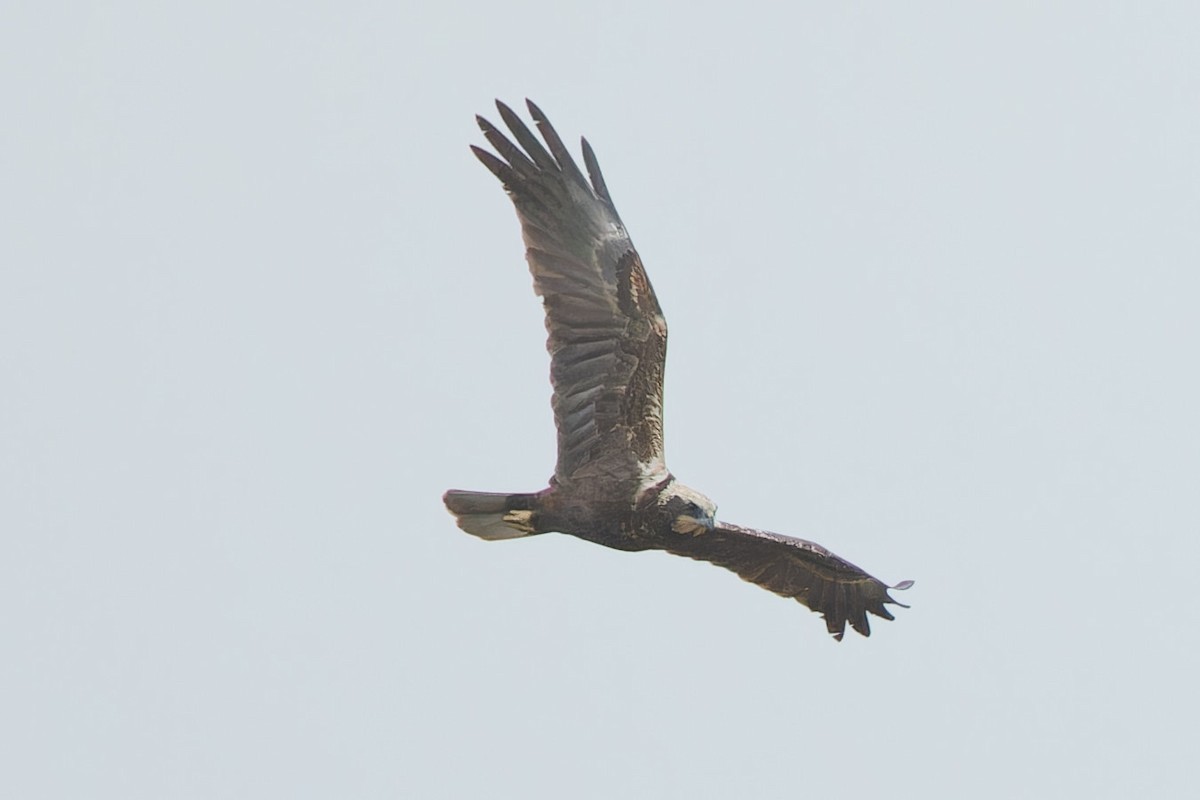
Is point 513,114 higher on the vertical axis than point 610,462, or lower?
higher

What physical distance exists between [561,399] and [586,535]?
2.91 feet

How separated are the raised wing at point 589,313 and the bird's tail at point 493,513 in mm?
303

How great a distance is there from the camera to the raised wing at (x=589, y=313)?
15023 millimetres

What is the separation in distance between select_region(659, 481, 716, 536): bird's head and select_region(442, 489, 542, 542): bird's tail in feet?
2.74

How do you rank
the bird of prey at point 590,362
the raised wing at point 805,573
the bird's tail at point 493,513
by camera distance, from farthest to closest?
the raised wing at point 805,573 < the bird's tail at point 493,513 < the bird of prey at point 590,362

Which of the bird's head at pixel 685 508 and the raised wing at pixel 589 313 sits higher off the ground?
the raised wing at pixel 589 313

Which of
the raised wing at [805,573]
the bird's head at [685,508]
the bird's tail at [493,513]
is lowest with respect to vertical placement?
the bird's tail at [493,513]

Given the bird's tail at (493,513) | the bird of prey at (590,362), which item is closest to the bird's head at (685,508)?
the bird of prey at (590,362)

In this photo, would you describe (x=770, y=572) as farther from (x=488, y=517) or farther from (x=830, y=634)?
(x=488, y=517)

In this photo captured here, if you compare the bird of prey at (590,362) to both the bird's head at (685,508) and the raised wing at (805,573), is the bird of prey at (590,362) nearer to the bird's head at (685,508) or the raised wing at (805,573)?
the bird's head at (685,508)

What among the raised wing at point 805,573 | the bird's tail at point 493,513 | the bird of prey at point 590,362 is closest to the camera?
the bird of prey at point 590,362

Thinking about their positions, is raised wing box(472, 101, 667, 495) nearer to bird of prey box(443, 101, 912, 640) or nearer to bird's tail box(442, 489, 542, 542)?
bird of prey box(443, 101, 912, 640)

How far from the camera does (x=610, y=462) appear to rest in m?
15.1

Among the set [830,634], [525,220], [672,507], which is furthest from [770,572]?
[525,220]
